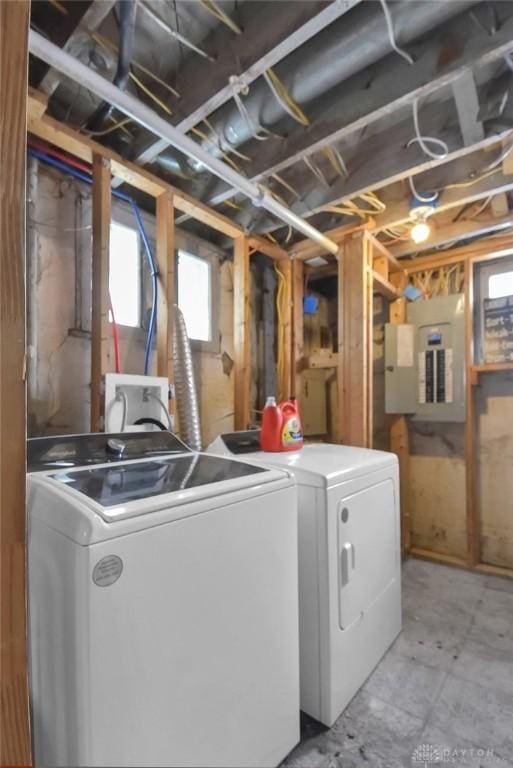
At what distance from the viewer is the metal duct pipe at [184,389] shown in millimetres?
1845

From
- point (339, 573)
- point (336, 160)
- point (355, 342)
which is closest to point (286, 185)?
point (336, 160)

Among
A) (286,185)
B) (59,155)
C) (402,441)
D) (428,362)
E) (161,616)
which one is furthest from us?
(402,441)

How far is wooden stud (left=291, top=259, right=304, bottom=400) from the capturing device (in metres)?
2.53

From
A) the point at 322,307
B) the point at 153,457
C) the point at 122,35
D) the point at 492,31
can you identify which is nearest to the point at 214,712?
the point at 153,457

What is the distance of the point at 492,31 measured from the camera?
1141 mm

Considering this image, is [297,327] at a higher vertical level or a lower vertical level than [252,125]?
lower

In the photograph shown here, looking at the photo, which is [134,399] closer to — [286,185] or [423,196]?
[286,185]

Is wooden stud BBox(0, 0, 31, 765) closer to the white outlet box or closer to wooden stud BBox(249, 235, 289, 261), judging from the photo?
the white outlet box

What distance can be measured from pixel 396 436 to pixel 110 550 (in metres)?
2.58

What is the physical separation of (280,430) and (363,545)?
60cm

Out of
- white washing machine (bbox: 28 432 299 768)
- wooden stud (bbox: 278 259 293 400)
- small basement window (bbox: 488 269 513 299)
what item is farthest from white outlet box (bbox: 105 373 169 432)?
small basement window (bbox: 488 269 513 299)

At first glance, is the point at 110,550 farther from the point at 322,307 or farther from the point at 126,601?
the point at 322,307

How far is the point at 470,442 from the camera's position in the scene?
2.54 metres

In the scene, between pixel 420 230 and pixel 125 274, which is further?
pixel 420 230
